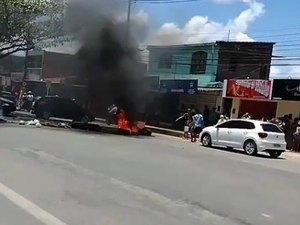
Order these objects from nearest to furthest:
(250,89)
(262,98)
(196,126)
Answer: (196,126) < (262,98) < (250,89)

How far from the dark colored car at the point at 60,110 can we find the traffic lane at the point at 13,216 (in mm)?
22932

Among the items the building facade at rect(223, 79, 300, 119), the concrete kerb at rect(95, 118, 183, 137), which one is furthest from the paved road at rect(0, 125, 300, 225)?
the concrete kerb at rect(95, 118, 183, 137)

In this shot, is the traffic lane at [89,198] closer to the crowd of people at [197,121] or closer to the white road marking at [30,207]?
the white road marking at [30,207]

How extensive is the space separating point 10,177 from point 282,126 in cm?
1922

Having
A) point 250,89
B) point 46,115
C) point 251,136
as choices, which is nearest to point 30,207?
point 251,136

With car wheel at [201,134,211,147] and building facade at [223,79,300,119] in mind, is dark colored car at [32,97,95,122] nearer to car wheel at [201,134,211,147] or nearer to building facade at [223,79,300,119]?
car wheel at [201,134,211,147]

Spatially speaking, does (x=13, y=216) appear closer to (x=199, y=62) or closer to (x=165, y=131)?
(x=165, y=131)

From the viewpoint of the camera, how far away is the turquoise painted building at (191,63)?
41.4 metres

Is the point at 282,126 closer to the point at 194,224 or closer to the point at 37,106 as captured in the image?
the point at 37,106

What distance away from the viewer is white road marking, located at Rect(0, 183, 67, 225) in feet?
22.0

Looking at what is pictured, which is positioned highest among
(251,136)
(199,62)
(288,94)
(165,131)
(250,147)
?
(199,62)

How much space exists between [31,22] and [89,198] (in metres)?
24.8

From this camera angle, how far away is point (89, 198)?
331 inches

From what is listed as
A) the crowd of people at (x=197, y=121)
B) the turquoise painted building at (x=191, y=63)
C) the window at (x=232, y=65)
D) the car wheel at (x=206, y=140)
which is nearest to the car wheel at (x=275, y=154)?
the car wheel at (x=206, y=140)
